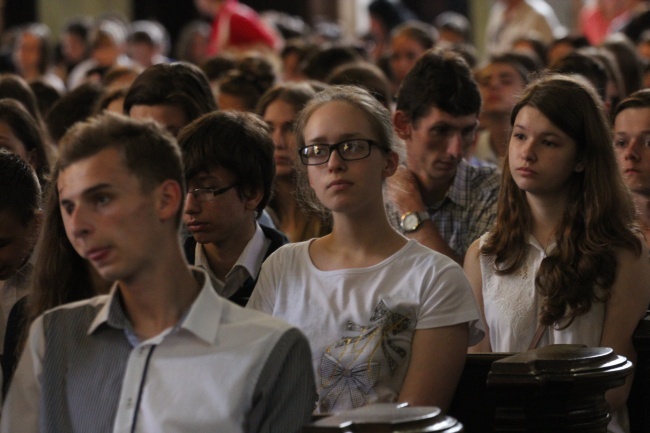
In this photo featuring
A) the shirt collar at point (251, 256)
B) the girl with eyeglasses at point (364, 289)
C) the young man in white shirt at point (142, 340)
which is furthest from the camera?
the shirt collar at point (251, 256)

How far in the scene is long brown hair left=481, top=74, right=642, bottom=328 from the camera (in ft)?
9.91

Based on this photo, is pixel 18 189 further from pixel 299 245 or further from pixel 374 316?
pixel 374 316

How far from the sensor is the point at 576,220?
3.16 meters

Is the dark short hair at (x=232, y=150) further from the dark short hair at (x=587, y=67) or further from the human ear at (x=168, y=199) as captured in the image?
the dark short hair at (x=587, y=67)

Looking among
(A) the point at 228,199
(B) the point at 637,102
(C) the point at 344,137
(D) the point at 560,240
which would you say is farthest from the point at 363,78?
(C) the point at 344,137

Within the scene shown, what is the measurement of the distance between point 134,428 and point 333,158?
937mm

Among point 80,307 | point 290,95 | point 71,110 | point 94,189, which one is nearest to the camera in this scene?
point 94,189

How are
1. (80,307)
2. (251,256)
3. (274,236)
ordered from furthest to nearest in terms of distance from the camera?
(274,236), (251,256), (80,307)

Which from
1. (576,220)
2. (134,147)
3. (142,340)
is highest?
(134,147)

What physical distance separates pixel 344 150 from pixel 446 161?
114cm

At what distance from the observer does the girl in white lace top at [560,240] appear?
118 inches

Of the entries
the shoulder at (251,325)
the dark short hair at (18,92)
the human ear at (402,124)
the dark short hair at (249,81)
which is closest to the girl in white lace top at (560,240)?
the human ear at (402,124)

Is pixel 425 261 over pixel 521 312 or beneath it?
over

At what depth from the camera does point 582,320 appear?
3021mm
